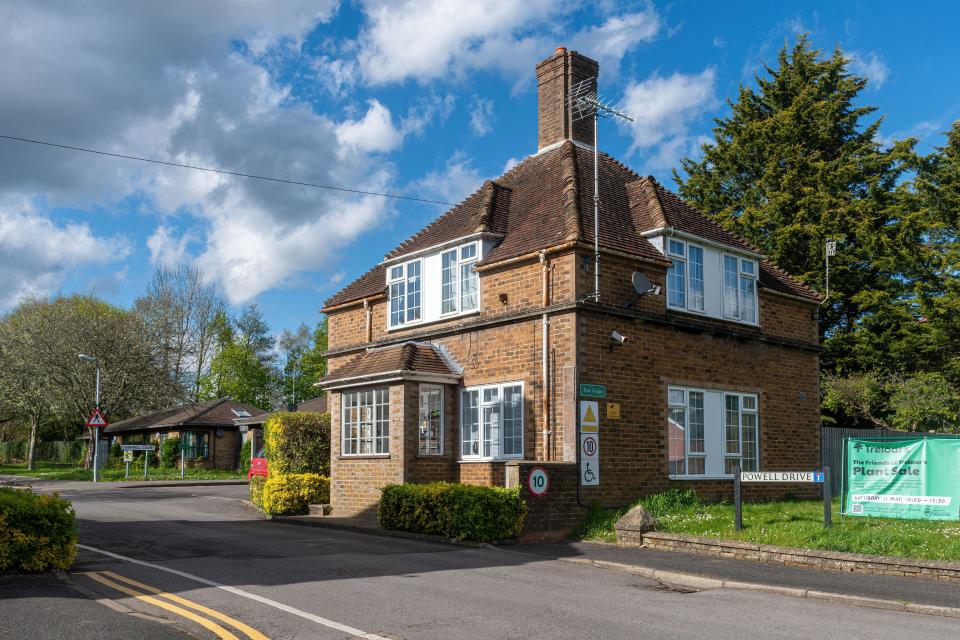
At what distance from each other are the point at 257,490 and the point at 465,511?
878 centimetres

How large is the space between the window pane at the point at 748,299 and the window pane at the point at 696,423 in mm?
2849

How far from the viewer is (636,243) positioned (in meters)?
19.2

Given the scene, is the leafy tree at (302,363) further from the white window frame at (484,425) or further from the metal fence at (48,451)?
the white window frame at (484,425)

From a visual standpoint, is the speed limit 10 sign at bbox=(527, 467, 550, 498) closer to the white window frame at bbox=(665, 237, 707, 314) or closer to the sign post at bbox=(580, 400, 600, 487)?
the sign post at bbox=(580, 400, 600, 487)

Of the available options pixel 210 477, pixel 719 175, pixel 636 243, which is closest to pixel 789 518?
pixel 636 243

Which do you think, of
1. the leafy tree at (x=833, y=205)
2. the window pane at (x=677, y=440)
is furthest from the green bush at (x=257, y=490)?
the leafy tree at (x=833, y=205)

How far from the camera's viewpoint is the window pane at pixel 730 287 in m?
20.9

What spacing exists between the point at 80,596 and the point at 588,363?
1045cm

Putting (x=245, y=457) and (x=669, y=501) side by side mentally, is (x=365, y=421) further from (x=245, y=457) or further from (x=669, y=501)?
(x=245, y=457)

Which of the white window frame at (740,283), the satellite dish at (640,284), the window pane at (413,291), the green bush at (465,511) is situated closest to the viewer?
the green bush at (465,511)

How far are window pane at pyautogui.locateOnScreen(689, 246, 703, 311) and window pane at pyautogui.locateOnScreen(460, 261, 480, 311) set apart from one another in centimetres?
498

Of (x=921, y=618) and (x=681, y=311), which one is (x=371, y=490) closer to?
(x=681, y=311)

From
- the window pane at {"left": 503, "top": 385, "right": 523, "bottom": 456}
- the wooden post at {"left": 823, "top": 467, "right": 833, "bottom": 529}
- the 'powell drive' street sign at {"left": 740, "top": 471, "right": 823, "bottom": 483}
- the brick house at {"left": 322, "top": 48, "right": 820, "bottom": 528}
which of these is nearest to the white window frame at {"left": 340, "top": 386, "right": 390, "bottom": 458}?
the brick house at {"left": 322, "top": 48, "right": 820, "bottom": 528}

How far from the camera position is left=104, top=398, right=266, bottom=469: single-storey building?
1897 inches
